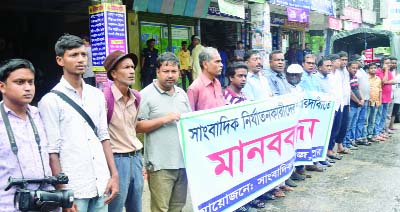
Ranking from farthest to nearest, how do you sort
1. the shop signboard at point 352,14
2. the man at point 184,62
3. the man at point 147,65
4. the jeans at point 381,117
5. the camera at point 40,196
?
the shop signboard at point 352,14, the man at point 184,62, the man at point 147,65, the jeans at point 381,117, the camera at point 40,196

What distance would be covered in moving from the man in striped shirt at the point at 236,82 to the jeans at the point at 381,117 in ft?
17.8

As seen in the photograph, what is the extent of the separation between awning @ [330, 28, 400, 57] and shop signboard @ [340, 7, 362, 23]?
15.8 feet

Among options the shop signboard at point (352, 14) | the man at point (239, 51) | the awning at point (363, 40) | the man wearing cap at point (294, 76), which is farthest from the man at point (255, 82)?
the shop signboard at point (352, 14)

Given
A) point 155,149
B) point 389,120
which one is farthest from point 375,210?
point 389,120

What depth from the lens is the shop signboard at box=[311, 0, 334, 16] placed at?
41.7ft

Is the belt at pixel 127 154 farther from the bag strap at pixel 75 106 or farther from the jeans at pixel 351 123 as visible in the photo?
the jeans at pixel 351 123

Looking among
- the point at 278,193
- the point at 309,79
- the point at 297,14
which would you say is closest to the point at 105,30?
the point at 309,79

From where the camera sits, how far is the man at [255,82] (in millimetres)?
4656

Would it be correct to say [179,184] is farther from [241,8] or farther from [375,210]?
[241,8]

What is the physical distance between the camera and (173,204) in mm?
3350

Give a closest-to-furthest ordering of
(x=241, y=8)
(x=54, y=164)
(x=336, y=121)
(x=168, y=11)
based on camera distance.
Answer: (x=54, y=164) → (x=336, y=121) → (x=168, y=11) → (x=241, y=8)

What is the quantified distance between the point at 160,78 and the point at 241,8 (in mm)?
7028

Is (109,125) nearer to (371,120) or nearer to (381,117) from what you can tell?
(371,120)

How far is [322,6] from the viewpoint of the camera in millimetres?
13273
